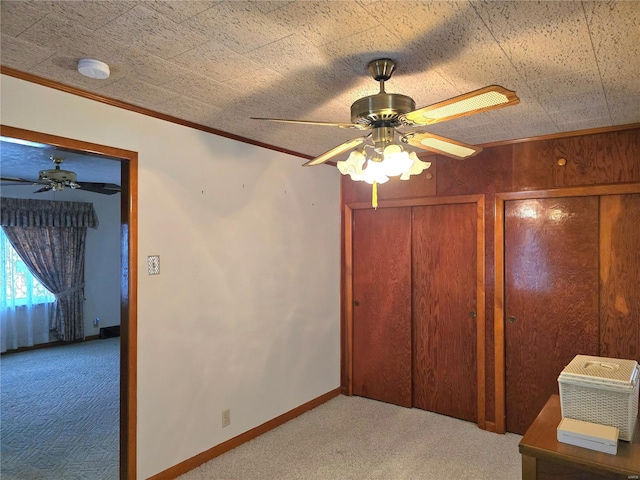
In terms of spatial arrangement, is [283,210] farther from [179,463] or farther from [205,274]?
[179,463]

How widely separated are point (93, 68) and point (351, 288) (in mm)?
2860

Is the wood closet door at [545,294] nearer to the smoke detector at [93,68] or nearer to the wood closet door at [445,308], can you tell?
the wood closet door at [445,308]

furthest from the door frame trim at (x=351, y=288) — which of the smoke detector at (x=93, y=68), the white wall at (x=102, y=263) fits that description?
the white wall at (x=102, y=263)

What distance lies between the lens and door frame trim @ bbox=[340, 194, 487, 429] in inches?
130

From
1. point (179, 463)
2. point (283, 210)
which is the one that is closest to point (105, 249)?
point (283, 210)

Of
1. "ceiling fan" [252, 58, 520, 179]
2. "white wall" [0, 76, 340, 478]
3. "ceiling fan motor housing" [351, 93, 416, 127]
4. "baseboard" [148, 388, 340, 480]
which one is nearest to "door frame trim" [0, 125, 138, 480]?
"white wall" [0, 76, 340, 478]

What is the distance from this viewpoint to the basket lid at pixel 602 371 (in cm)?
155

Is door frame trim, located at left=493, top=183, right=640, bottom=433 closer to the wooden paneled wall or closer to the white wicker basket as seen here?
the wooden paneled wall

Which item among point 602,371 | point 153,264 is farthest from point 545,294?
point 153,264

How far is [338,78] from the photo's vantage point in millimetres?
1961

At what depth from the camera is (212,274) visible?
9.40 feet

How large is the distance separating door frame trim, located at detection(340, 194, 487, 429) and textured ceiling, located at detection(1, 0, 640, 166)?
1.05 metres

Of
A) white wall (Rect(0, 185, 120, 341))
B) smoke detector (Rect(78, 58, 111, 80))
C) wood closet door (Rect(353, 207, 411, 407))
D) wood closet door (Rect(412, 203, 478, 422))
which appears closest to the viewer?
smoke detector (Rect(78, 58, 111, 80))

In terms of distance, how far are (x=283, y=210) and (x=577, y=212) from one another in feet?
7.24
